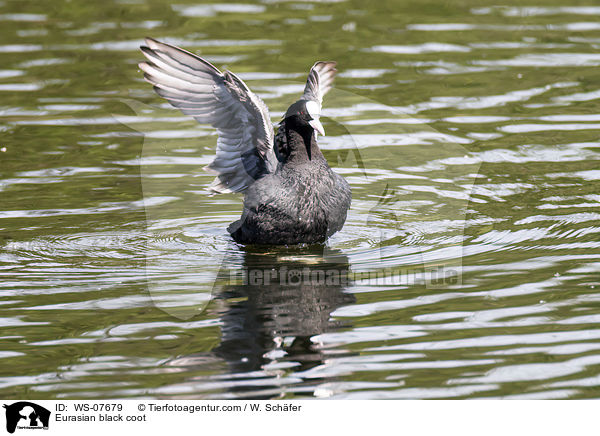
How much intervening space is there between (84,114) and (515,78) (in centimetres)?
508

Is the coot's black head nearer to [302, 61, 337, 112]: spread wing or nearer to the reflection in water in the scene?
[302, 61, 337, 112]: spread wing

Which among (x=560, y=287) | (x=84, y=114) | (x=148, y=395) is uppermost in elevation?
(x=84, y=114)

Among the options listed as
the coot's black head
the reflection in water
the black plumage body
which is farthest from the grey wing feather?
the reflection in water

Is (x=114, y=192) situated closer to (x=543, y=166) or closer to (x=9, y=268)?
(x=9, y=268)

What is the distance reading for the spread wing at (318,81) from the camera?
7773mm

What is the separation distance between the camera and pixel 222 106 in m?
7.30

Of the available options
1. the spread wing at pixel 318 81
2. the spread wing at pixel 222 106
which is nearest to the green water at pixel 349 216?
the spread wing at pixel 222 106

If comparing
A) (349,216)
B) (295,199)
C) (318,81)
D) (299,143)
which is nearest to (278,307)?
(295,199)

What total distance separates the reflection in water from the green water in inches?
0.8

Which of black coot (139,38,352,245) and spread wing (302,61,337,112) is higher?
spread wing (302,61,337,112)

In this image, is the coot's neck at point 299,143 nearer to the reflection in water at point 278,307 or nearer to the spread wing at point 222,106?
the spread wing at point 222,106

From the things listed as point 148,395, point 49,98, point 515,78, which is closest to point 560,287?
point 148,395

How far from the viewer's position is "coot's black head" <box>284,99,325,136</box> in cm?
718

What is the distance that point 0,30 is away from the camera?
44.2 ft
